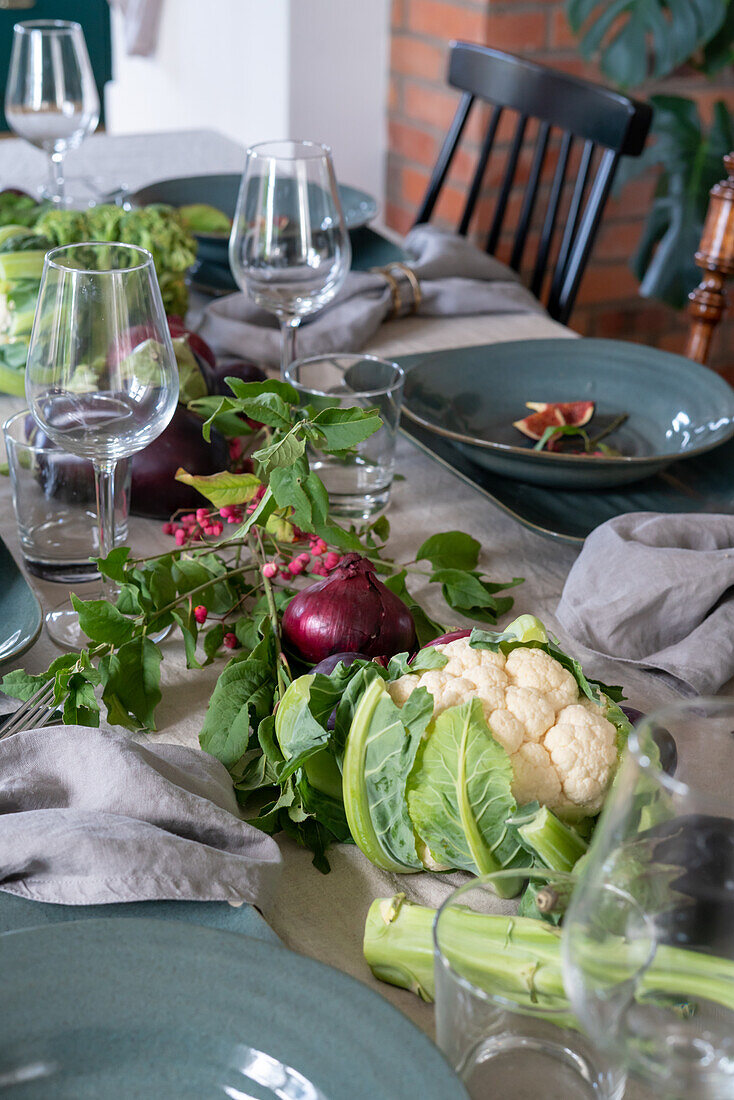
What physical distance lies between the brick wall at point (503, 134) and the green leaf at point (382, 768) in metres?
2.19

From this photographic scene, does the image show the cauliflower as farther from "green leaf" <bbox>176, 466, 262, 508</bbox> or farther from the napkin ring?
the napkin ring

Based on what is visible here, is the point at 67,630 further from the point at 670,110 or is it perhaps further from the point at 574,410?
the point at 670,110

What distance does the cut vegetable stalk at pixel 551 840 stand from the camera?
1.70 feet

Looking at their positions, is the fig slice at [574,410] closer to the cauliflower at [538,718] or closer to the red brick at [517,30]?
the cauliflower at [538,718]

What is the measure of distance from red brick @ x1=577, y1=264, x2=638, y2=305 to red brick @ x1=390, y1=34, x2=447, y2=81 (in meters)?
0.60

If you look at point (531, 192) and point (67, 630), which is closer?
point (67, 630)

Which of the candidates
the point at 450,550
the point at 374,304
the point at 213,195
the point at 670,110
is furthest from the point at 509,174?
the point at 450,550

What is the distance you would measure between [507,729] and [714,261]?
1.04m

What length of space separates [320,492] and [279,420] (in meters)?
0.06

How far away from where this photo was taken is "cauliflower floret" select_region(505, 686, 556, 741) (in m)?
0.56

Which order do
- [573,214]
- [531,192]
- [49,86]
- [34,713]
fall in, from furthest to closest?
[531,192]
[573,214]
[49,86]
[34,713]

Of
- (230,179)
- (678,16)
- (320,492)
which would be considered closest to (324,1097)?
(320,492)

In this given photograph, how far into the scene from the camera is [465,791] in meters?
0.53

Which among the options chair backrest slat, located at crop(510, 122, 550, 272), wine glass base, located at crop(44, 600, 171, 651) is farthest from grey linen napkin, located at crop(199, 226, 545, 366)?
A: wine glass base, located at crop(44, 600, 171, 651)
